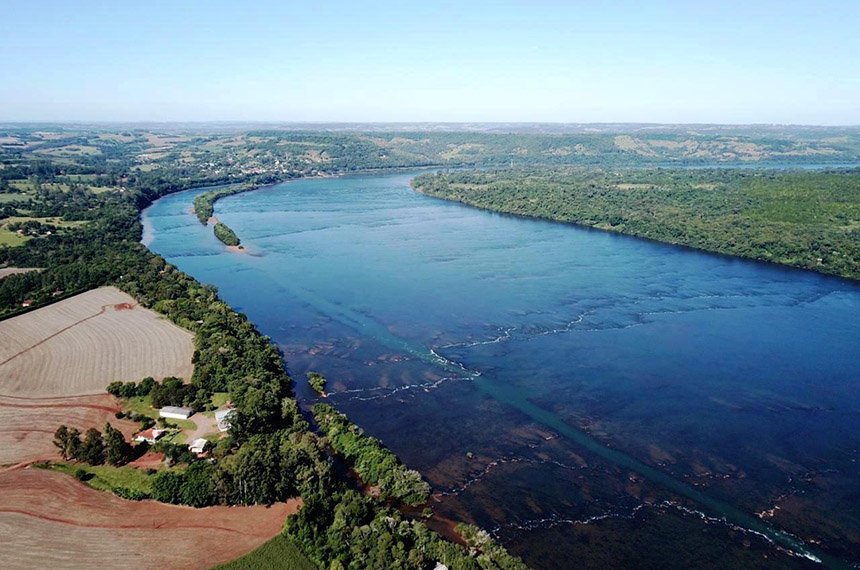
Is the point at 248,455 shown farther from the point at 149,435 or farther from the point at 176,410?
the point at 176,410

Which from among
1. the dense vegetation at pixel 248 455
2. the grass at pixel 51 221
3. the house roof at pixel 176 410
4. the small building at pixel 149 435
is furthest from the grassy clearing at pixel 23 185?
the small building at pixel 149 435

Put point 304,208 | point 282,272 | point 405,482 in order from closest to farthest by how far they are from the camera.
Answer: point 405,482
point 282,272
point 304,208

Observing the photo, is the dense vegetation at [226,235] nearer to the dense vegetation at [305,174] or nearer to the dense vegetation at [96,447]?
the dense vegetation at [305,174]

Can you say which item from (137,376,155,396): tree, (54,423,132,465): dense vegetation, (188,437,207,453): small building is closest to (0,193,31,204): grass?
(137,376,155,396): tree

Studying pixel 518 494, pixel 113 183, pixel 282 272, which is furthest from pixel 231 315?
pixel 113 183

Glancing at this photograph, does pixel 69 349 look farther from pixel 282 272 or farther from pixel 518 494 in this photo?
pixel 518 494
